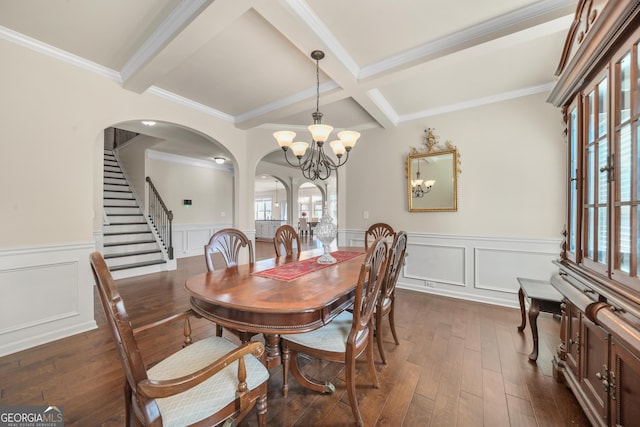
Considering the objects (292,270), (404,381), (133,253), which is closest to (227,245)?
(292,270)

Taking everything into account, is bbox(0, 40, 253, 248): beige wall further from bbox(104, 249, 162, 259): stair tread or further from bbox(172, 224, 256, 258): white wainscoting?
bbox(172, 224, 256, 258): white wainscoting

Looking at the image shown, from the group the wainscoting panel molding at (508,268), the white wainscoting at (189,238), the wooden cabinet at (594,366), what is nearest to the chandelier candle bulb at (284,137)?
the wooden cabinet at (594,366)

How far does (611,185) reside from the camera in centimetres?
119

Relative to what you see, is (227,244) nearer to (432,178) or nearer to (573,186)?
(573,186)

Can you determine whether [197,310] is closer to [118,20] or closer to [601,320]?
[601,320]

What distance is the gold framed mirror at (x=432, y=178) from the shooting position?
352 cm

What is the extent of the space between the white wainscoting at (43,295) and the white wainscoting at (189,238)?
4169 mm

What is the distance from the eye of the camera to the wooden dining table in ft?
3.99

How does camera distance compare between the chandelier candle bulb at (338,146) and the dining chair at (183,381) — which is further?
the chandelier candle bulb at (338,146)

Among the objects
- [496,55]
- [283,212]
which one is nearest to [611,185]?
[496,55]

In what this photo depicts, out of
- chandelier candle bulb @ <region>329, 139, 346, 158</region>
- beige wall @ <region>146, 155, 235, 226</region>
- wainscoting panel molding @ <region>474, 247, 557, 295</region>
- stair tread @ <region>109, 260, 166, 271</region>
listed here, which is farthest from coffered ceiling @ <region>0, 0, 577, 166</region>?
beige wall @ <region>146, 155, 235, 226</region>

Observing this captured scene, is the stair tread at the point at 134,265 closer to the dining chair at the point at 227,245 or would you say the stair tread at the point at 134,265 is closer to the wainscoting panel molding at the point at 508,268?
the dining chair at the point at 227,245

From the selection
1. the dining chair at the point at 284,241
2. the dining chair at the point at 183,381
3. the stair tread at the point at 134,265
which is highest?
the dining chair at the point at 284,241

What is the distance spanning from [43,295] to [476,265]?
15.3 feet
